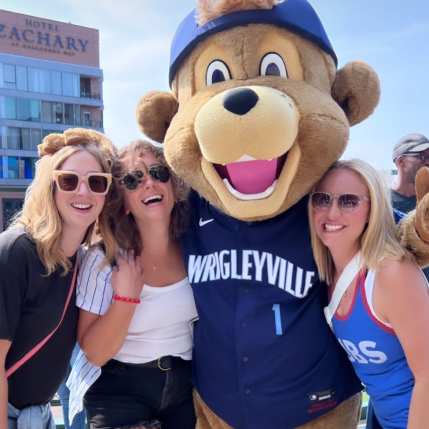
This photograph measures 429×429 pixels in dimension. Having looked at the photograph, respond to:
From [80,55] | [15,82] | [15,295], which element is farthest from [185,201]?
[80,55]

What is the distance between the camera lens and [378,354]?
74.8 inches

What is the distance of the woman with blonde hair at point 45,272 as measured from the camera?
2.00m

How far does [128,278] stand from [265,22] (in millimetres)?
1501

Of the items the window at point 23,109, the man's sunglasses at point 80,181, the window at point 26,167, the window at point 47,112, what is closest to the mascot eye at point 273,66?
the man's sunglasses at point 80,181

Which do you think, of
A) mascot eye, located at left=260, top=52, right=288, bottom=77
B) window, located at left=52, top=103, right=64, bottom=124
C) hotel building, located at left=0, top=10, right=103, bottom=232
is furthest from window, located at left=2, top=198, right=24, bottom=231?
mascot eye, located at left=260, top=52, right=288, bottom=77

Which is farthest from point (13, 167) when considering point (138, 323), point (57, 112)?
point (138, 323)

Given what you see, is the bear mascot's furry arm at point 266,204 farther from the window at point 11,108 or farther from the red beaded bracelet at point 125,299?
the window at point 11,108

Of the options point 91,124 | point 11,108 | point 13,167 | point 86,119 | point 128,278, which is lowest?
point 128,278

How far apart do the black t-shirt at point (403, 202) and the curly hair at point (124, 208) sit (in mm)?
2218

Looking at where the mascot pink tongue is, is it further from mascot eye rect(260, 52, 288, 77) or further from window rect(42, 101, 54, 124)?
window rect(42, 101, 54, 124)

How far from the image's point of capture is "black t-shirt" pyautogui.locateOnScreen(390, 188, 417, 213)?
3854 mm

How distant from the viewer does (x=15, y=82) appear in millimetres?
33812

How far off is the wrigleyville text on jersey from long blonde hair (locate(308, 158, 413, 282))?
259 mm

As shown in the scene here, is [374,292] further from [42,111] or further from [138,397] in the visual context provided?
[42,111]
